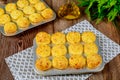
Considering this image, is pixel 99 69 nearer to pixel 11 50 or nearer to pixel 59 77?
pixel 59 77

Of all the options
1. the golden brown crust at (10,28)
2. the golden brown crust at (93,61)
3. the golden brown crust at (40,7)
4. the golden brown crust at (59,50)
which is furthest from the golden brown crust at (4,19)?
the golden brown crust at (93,61)

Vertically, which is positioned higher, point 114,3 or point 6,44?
point 114,3

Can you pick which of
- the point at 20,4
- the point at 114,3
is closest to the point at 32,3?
the point at 20,4

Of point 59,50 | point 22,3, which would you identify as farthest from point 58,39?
point 22,3

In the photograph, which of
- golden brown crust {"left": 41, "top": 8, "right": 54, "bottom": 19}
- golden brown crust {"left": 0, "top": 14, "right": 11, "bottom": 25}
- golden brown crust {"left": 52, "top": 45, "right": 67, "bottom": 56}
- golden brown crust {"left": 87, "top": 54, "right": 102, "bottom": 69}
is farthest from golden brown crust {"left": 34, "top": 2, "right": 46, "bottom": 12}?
golden brown crust {"left": 87, "top": 54, "right": 102, "bottom": 69}

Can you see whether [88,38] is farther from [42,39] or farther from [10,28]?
[10,28]
